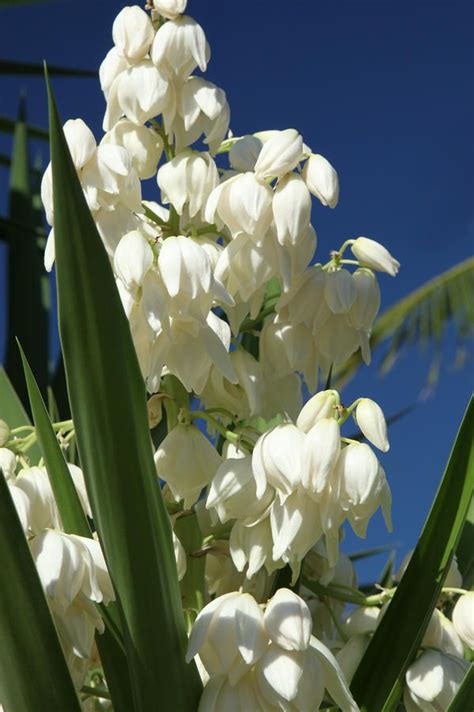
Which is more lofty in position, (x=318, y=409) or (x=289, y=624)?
(x=318, y=409)

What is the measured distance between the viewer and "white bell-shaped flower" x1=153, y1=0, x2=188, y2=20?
82 cm

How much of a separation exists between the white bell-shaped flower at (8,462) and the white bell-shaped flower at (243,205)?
23 cm

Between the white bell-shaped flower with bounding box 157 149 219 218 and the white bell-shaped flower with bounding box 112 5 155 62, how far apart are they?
0.30 feet

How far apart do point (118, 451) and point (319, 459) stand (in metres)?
0.14

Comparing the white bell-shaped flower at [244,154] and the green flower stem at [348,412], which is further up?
the white bell-shaped flower at [244,154]

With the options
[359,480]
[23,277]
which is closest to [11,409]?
[359,480]

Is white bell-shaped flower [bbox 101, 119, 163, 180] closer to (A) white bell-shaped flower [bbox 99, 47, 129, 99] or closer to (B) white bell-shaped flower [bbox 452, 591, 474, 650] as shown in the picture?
(A) white bell-shaped flower [bbox 99, 47, 129, 99]

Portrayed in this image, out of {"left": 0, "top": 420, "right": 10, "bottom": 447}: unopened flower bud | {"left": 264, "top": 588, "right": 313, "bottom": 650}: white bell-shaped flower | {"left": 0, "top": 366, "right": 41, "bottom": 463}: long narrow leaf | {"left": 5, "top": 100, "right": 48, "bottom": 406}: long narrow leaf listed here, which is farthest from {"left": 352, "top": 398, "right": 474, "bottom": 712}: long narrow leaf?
{"left": 5, "top": 100, "right": 48, "bottom": 406}: long narrow leaf

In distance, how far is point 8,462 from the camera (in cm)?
73

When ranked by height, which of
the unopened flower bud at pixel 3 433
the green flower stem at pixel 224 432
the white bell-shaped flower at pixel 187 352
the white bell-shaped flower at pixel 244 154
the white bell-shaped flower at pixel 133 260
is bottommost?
the green flower stem at pixel 224 432

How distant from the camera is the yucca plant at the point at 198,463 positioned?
2.04ft

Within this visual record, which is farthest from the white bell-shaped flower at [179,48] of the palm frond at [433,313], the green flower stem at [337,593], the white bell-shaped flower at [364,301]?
the palm frond at [433,313]

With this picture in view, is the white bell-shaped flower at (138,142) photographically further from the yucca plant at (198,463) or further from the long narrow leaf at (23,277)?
the long narrow leaf at (23,277)

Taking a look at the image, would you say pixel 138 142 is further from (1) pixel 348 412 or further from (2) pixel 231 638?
(2) pixel 231 638
